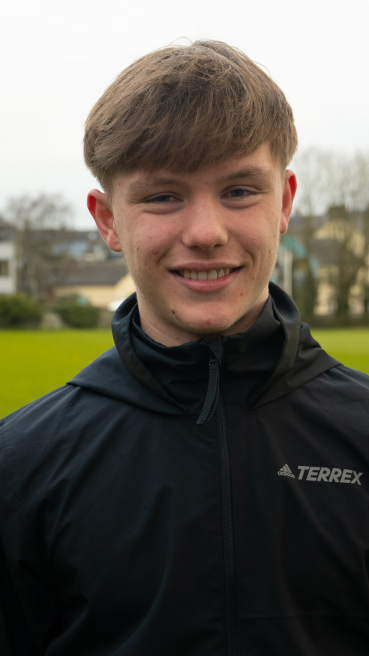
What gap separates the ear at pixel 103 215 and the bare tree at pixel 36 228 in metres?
55.3

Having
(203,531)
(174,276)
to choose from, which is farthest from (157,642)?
(174,276)

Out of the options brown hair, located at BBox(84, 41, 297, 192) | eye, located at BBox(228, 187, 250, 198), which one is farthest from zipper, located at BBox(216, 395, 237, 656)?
brown hair, located at BBox(84, 41, 297, 192)

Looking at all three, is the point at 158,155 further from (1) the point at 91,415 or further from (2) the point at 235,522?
(2) the point at 235,522

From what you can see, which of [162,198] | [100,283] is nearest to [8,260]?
[100,283]

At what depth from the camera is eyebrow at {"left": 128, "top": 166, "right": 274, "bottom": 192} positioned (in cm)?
183

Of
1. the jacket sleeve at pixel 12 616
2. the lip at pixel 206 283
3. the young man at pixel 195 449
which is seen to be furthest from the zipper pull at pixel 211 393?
the jacket sleeve at pixel 12 616

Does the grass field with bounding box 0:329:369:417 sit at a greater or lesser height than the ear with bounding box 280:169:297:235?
lesser

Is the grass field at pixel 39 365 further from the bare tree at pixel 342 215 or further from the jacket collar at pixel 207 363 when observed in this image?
the bare tree at pixel 342 215

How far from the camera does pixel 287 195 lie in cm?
211

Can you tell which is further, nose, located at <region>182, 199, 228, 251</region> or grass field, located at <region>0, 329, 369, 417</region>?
grass field, located at <region>0, 329, 369, 417</region>

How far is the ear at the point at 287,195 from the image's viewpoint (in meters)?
2.09

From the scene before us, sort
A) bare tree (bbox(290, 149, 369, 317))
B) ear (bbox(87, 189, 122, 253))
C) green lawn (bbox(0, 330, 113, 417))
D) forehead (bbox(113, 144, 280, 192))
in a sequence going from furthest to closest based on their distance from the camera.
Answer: bare tree (bbox(290, 149, 369, 317))
green lawn (bbox(0, 330, 113, 417))
ear (bbox(87, 189, 122, 253))
forehead (bbox(113, 144, 280, 192))

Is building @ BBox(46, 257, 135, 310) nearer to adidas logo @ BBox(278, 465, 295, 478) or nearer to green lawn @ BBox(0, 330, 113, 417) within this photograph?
green lawn @ BBox(0, 330, 113, 417)

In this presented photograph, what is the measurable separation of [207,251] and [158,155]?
306 millimetres
